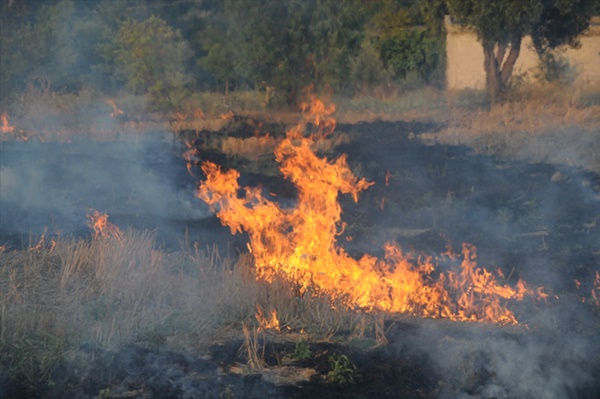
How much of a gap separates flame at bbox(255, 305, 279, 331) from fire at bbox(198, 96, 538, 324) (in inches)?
17.0

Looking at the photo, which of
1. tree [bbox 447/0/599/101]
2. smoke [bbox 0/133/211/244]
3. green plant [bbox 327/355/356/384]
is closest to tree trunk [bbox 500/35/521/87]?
tree [bbox 447/0/599/101]

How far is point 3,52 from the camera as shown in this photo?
18.2 metres

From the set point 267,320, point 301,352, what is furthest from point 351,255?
point 301,352

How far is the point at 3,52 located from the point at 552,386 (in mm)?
16258

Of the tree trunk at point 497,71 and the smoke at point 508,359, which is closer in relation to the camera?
the smoke at point 508,359

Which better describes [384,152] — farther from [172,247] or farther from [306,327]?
[306,327]

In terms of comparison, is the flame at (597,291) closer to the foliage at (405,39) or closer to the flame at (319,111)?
the flame at (319,111)

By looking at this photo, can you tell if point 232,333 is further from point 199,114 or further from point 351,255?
point 199,114

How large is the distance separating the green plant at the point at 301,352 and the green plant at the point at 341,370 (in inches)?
7.8

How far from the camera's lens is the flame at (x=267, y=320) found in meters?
5.81

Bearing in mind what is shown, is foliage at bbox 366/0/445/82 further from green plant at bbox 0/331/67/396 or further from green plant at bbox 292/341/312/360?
green plant at bbox 0/331/67/396

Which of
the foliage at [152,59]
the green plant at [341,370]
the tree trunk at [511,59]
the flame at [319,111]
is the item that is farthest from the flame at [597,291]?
the foliage at [152,59]

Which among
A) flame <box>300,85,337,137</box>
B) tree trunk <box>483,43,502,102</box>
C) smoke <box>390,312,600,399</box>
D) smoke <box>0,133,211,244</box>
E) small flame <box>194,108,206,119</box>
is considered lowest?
smoke <box>0,133,211,244</box>

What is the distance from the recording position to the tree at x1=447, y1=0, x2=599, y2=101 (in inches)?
709
